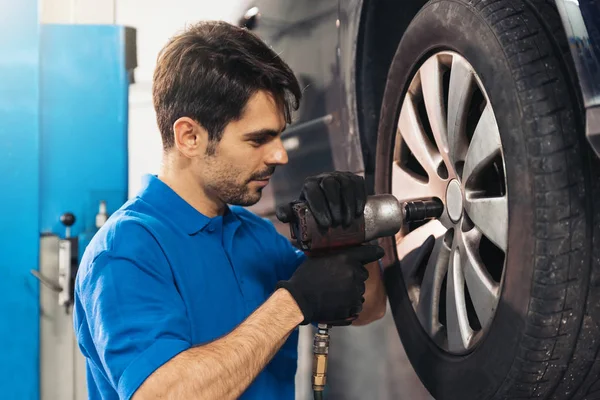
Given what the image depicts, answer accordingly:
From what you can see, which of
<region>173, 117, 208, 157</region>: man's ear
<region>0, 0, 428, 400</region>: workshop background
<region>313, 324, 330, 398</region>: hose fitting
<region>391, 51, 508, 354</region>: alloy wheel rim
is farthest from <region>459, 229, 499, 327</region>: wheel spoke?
<region>0, 0, 428, 400</region>: workshop background

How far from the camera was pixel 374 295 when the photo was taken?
146cm

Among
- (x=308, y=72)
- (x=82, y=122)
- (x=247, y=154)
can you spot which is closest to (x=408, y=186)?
(x=247, y=154)

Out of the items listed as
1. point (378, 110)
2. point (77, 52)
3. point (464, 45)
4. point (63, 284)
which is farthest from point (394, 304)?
point (77, 52)

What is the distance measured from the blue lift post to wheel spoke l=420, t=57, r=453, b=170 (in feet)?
7.09

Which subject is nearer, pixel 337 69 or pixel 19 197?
pixel 337 69

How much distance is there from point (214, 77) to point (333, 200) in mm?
347

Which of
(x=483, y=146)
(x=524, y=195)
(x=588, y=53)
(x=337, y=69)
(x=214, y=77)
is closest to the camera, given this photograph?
(x=588, y=53)

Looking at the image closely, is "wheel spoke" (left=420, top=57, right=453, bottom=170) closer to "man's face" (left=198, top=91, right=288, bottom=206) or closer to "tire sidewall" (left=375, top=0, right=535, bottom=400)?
"tire sidewall" (left=375, top=0, right=535, bottom=400)

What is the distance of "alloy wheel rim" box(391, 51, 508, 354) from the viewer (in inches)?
42.7

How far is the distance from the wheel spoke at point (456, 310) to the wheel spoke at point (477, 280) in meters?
0.02

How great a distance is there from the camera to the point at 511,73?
38.9 inches

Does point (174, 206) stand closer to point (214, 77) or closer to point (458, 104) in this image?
point (214, 77)

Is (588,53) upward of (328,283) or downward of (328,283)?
upward

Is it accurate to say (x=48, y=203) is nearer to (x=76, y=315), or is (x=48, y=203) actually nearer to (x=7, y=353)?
(x=7, y=353)
